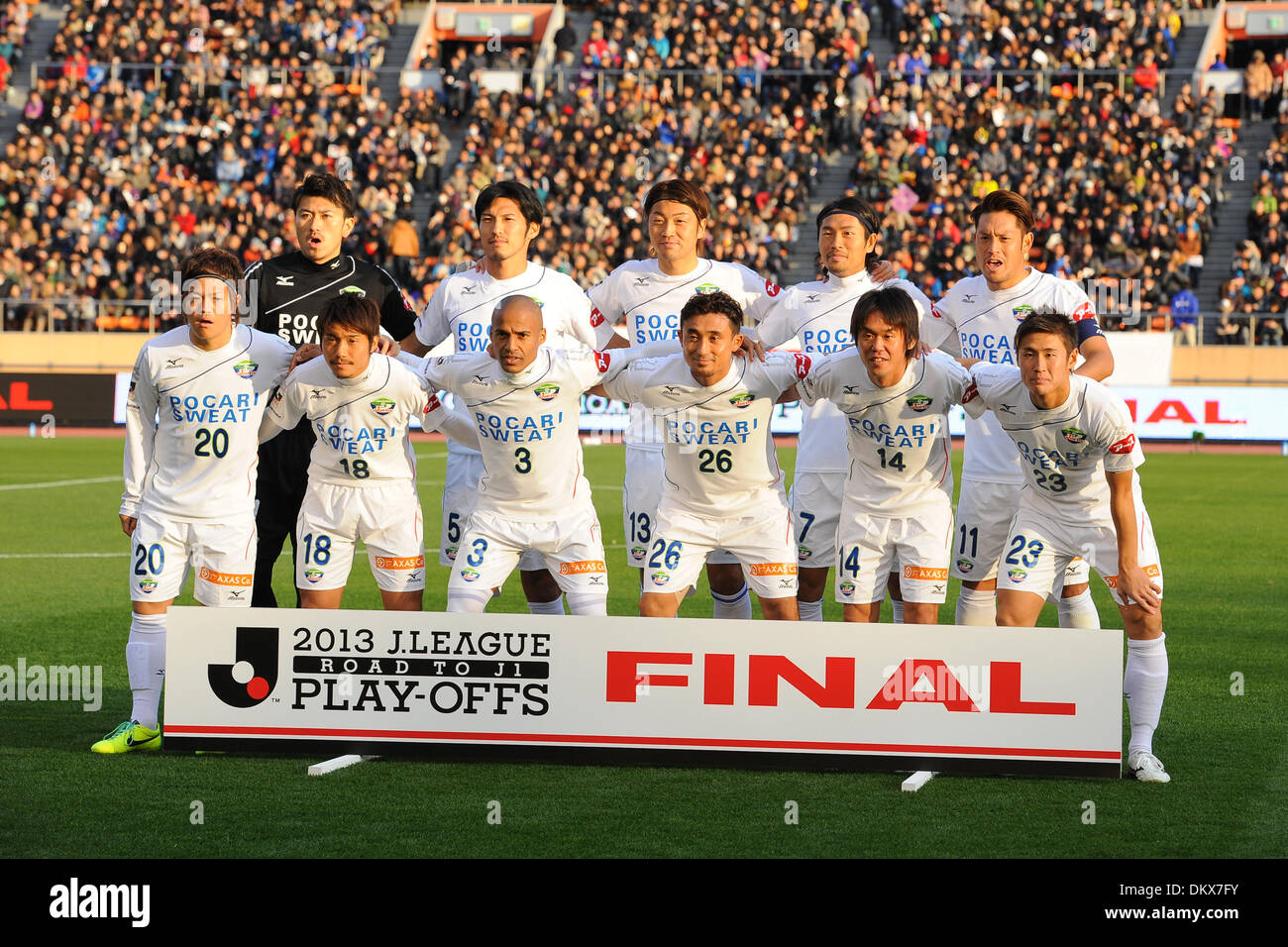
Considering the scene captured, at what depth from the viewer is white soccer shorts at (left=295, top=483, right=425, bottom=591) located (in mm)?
6512

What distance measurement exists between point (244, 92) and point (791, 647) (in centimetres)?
2744

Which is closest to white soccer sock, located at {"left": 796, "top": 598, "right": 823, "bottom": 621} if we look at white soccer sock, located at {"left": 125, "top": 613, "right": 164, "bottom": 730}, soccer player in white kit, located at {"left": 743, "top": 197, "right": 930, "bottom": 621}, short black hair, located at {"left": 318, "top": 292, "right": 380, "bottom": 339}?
soccer player in white kit, located at {"left": 743, "top": 197, "right": 930, "bottom": 621}

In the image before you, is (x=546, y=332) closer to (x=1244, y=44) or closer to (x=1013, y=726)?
(x=1013, y=726)

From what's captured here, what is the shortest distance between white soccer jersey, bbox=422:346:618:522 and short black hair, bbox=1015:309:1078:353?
176 cm

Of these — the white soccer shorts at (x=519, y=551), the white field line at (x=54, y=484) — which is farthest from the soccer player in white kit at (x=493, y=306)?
the white field line at (x=54, y=484)

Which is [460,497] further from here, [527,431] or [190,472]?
[190,472]

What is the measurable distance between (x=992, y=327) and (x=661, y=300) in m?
1.49

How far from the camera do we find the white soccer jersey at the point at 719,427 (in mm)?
6551

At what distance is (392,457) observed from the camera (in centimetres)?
659

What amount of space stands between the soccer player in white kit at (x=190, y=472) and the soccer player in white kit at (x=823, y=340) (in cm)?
224

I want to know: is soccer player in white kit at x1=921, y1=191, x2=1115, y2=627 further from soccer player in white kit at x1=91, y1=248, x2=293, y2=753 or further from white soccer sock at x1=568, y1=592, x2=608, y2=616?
soccer player in white kit at x1=91, y1=248, x2=293, y2=753

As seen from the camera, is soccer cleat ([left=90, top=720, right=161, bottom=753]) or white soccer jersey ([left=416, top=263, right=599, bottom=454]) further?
white soccer jersey ([left=416, top=263, right=599, bottom=454])

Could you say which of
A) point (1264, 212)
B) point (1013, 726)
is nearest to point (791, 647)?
point (1013, 726)

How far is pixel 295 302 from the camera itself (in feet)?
24.0
